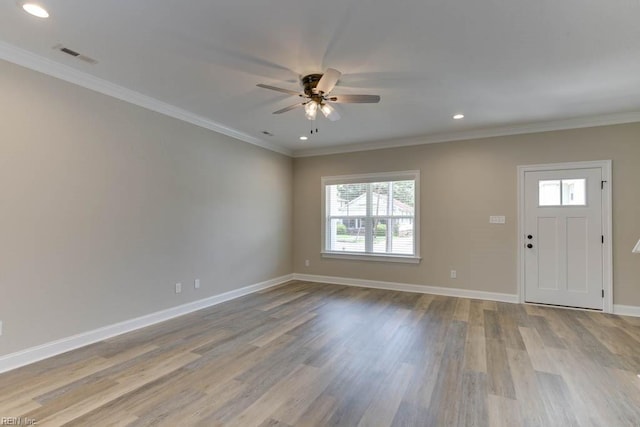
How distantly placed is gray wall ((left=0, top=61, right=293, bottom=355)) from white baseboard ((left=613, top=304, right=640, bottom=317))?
5.51 meters

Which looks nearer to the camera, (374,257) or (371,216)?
(374,257)

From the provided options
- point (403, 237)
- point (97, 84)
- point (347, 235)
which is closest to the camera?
point (97, 84)

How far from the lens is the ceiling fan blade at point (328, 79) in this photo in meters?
2.57

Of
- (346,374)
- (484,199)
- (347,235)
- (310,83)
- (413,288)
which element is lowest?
(346,374)

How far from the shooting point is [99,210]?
329cm

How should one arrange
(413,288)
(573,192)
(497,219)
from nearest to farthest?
(573,192)
(497,219)
(413,288)

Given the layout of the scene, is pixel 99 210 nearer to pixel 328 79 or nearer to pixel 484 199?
pixel 328 79

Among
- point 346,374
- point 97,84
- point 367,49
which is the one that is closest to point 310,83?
point 367,49

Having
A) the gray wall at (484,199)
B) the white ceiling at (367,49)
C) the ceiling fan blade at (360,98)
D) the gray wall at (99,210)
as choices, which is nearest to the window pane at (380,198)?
the gray wall at (484,199)

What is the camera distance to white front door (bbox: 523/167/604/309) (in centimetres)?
440

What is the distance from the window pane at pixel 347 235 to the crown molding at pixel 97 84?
2764 mm

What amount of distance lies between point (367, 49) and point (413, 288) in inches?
165

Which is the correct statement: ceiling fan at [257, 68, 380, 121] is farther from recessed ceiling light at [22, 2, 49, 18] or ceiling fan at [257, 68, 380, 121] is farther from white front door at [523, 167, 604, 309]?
white front door at [523, 167, 604, 309]

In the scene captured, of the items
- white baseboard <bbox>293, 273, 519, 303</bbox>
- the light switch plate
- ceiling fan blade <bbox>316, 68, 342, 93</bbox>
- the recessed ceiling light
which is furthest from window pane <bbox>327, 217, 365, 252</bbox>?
the recessed ceiling light
